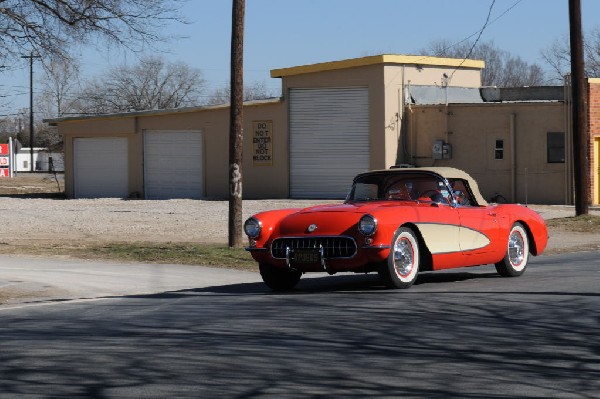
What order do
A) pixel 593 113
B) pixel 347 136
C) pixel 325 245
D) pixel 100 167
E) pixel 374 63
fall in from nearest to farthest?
pixel 325 245, pixel 593 113, pixel 374 63, pixel 347 136, pixel 100 167

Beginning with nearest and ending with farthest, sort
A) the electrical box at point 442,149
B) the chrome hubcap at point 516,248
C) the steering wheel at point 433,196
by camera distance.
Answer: the steering wheel at point 433,196
the chrome hubcap at point 516,248
the electrical box at point 442,149

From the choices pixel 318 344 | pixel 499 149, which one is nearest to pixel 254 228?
pixel 318 344

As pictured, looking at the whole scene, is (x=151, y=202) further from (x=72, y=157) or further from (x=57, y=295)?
(x=57, y=295)

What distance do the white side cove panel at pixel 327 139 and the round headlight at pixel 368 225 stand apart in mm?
27434

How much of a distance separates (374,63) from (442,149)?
377 cm

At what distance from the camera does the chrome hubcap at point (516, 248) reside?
1530 centimetres

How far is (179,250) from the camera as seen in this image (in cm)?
2055

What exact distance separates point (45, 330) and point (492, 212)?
657 cm

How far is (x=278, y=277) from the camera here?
14336 millimetres

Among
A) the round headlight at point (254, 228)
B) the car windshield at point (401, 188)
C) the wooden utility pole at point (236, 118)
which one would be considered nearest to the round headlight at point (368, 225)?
the round headlight at point (254, 228)

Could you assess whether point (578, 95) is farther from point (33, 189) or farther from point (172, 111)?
point (33, 189)

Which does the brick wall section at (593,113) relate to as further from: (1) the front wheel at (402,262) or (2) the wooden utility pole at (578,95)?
(1) the front wheel at (402,262)

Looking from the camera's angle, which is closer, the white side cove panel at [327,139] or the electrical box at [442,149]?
the electrical box at [442,149]

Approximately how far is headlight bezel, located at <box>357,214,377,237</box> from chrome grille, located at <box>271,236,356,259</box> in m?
0.19
